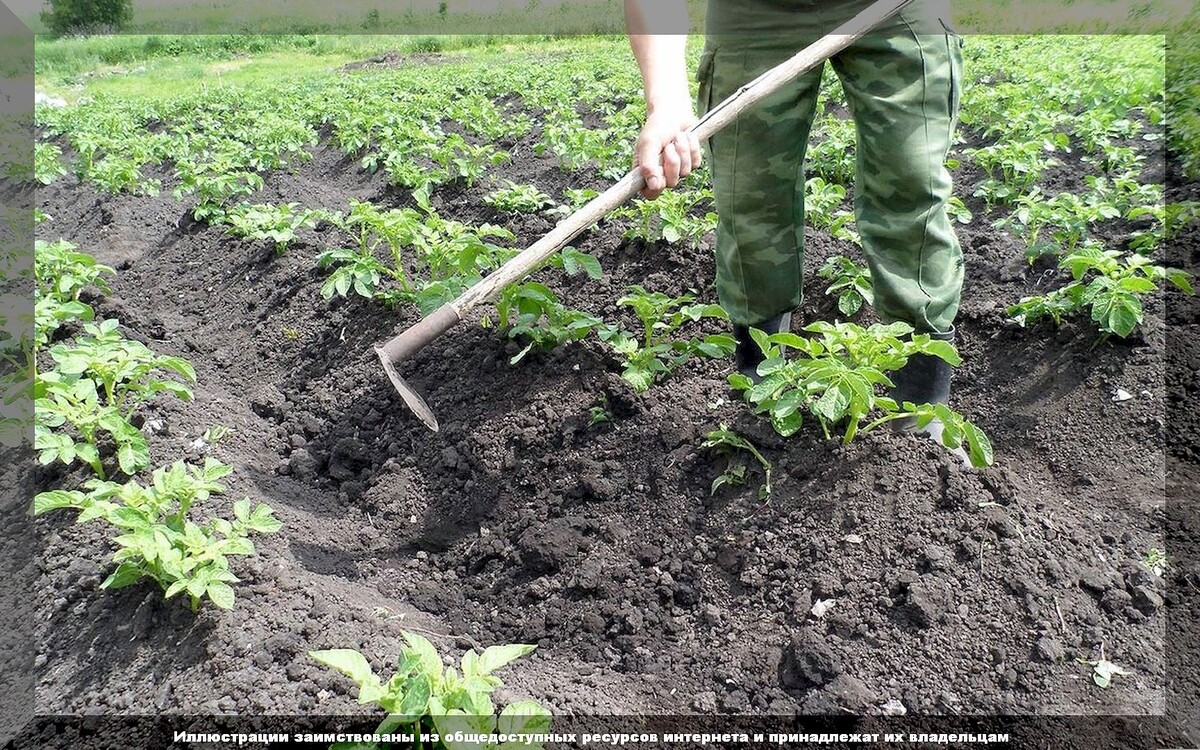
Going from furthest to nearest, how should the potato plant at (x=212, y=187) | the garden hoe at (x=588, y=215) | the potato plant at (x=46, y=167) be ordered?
the potato plant at (x=46, y=167), the potato plant at (x=212, y=187), the garden hoe at (x=588, y=215)

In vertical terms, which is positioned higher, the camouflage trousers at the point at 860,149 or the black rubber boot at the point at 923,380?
the camouflage trousers at the point at 860,149

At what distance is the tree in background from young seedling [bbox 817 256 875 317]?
92.1 feet

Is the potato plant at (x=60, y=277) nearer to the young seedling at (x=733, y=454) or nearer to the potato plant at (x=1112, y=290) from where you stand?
the young seedling at (x=733, y=454)

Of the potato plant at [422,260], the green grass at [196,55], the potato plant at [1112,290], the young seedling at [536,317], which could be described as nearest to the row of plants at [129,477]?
the potato plant at [422,260]

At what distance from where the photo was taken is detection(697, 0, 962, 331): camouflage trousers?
230cm

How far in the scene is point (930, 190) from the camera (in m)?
2.33

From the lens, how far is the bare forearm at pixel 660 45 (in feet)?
6.93

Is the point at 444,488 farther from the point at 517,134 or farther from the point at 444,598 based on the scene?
the point at 517,134

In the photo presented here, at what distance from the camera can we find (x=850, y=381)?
1925 millimetres

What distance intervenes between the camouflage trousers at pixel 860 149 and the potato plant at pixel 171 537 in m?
1.80

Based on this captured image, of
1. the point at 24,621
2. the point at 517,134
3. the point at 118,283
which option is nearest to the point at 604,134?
the point at 517,134

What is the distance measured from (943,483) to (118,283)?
484 cm

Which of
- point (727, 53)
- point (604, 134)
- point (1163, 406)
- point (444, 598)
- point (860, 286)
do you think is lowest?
point (444, 598)

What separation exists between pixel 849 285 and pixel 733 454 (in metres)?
1.21
